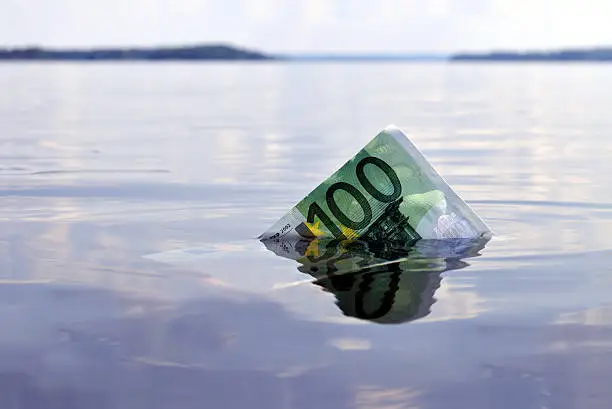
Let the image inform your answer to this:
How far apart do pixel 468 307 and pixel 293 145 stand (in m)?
13.2

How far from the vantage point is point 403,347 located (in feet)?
18.1

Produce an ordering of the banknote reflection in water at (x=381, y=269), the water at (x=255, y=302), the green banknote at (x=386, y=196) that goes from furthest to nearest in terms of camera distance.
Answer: the green banknote at (x=386, y=196) → the banknote reflection in water at (x=381, y=269) → the water at (x=255, y=302)

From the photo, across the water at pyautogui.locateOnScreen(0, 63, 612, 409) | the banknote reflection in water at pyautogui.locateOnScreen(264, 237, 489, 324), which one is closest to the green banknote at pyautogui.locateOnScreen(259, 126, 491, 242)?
the banknote reflection in water at pyautogui.locateOnScreen(264, 237, 489, 324)

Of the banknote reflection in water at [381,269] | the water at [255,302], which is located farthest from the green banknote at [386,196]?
the water at [255,302]

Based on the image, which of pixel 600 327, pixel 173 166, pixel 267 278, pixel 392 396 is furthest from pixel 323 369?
pixel 173 166

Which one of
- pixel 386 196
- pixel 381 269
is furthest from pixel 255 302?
pixel 386 196

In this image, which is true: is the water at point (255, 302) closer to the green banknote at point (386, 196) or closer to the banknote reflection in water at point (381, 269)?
the banknote reflection in water at point (381, 269)

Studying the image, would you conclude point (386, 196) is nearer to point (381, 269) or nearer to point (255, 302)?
point (381, 269)

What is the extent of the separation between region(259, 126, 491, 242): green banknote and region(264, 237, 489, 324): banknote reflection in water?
0.11m

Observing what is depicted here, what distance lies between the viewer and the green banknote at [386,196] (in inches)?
335

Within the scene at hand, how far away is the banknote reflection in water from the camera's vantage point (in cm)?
640

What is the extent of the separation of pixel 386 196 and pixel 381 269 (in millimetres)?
1146

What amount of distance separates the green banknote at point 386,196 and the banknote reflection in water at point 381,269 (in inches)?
4.4

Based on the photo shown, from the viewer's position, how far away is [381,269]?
7.48m
